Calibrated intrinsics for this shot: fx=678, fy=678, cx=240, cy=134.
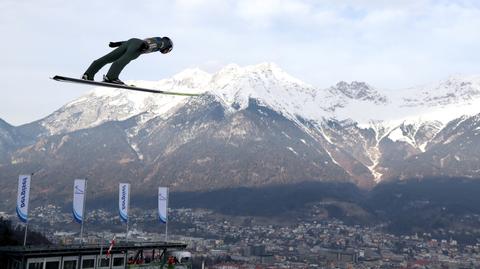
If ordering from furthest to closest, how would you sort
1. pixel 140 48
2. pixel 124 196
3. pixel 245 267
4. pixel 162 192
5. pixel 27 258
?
pixel 245 267 → pixel 162 192 → pixel 124 196 → pixel 27 258 → pixel 140 48

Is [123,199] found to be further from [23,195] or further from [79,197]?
[23,195]

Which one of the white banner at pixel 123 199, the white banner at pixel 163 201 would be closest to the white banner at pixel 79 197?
the white banner at pixel 123 199

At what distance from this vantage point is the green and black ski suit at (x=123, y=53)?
43.5ft

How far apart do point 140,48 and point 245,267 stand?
172 metres

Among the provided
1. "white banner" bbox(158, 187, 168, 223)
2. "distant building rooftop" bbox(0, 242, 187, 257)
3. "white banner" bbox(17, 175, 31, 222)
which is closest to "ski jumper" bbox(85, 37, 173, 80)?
"distant building rooftop" bbox(0, 242, 187, 257)

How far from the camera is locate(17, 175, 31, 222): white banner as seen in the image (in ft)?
175

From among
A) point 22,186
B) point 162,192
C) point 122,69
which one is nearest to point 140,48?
point 122,69

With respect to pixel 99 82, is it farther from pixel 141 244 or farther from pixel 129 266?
pixel 141 244

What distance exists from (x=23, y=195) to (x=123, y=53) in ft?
144

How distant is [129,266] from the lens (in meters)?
58.2

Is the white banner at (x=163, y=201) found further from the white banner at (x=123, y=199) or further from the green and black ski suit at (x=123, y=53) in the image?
the green and black ski suit at (x=123, y=53)

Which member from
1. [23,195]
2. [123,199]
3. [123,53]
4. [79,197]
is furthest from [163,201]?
[123,53]

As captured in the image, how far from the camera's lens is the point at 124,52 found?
44.1 feet

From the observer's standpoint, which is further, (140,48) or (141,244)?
(141,244)
